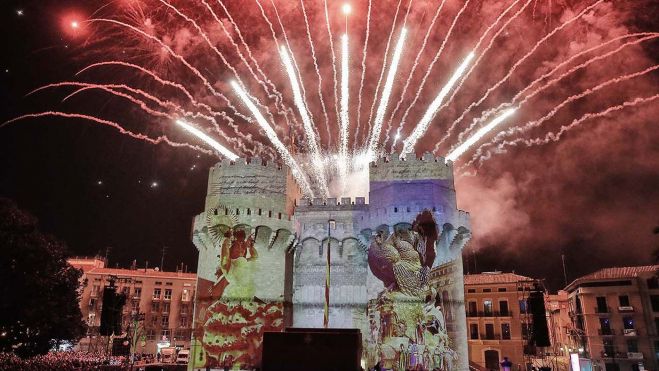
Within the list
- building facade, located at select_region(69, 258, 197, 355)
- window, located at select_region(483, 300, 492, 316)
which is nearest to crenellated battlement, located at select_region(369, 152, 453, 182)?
window, located at select_region(483, 300, 492, 316)

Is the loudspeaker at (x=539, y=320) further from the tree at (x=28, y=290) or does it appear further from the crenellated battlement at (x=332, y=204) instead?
the tree at (x=28, y=290)

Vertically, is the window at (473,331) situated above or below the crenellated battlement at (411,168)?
below

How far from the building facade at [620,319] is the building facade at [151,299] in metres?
45.3

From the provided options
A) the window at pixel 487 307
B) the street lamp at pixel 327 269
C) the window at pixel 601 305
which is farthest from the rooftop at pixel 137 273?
the window at pixel 601 305

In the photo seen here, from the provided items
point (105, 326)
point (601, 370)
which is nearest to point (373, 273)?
point (105, 326)

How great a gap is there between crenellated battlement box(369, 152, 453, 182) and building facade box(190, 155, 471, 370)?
64mm

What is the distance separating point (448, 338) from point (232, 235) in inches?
558

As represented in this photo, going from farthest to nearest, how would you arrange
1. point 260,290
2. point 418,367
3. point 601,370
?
1. point 601,370
2. point 260,290
3. point 418,367

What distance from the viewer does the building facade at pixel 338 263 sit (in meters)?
28.8

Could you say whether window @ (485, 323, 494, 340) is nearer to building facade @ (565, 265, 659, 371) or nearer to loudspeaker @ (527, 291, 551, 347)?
building facade @ (565, 265, 659, 371)

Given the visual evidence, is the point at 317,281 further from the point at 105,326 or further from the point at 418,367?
the point at 105,326

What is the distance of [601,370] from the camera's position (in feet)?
148

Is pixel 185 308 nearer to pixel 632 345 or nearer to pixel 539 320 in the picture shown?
pixel 632 345

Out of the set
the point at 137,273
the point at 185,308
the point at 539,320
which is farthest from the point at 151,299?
the point at 539,320
